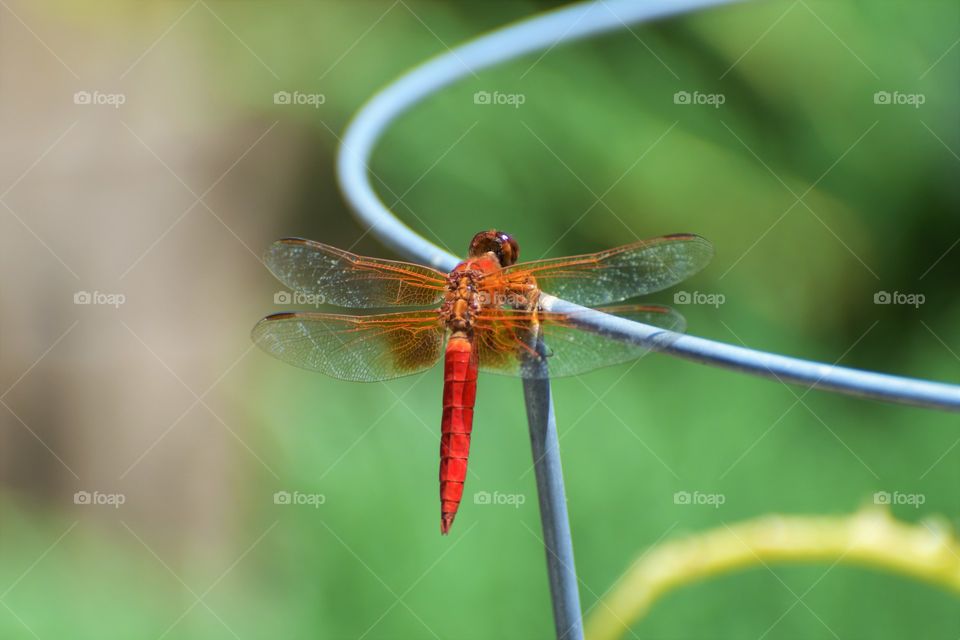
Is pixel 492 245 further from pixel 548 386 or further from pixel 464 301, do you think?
pixel 548 386

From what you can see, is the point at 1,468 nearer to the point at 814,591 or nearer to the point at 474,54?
the point at 474,54

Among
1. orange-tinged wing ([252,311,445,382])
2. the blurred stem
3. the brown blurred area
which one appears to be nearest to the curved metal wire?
orange-tinged wing ([252,311,445,382])

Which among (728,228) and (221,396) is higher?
(728,228)

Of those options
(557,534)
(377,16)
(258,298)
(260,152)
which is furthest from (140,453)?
(557,534)

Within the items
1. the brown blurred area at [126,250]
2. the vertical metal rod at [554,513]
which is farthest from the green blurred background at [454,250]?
the vertical metal rod at [554,513]

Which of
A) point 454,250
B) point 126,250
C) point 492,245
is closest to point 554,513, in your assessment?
point 492,245

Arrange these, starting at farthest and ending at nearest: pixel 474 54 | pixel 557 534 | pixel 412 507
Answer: pixel 412 507 → pixel 474 54 → pixel 557 534

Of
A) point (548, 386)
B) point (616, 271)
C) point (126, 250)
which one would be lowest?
point (548, 386)
